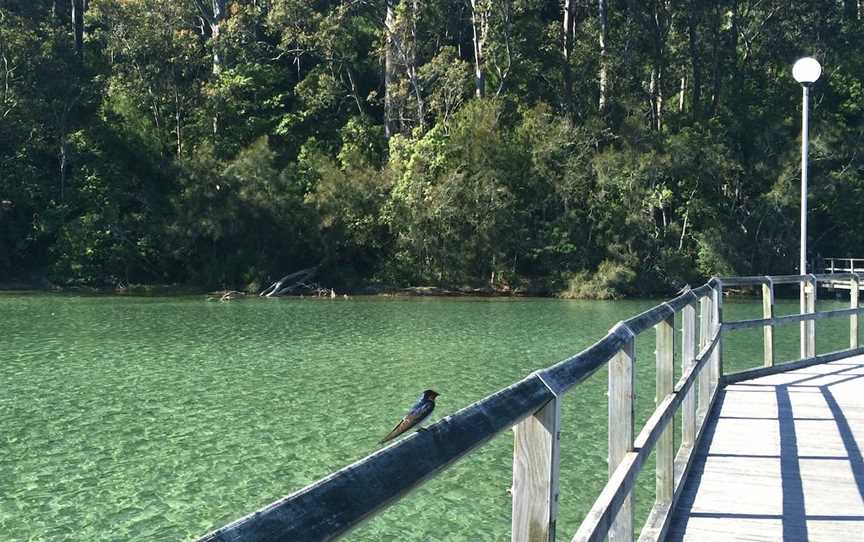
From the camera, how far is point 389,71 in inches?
1837

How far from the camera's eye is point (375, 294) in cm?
4138

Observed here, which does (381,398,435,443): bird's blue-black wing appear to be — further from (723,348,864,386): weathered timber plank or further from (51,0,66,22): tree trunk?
(51,0,66,22): tree trunk

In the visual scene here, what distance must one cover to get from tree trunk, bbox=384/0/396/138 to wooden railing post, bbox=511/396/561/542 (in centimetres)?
4461

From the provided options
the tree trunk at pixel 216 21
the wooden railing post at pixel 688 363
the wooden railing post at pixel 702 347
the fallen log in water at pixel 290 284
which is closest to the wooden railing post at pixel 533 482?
the wooden railing post at pixel 688 363

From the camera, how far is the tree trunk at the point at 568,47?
149ft

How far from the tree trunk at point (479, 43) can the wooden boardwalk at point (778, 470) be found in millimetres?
38249

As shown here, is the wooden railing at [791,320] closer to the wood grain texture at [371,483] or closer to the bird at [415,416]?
the bird at [415,416]

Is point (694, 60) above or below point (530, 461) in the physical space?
above

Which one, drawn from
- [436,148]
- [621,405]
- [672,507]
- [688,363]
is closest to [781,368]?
[688,363]

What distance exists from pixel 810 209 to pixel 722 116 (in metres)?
6.39

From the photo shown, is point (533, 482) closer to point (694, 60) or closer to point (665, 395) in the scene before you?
point (665, 395)

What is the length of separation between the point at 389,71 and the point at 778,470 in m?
42.7

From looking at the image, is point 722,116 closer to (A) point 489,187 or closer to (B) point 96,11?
(A) point 489,187

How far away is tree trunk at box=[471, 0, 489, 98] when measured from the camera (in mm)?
45094
